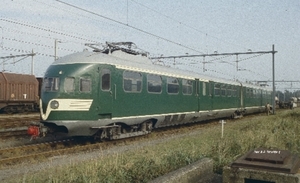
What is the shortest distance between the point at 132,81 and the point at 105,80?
4.75ft

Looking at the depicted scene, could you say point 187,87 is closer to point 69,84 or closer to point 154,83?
point 154,83

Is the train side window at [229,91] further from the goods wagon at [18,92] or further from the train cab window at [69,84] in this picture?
→ the goods wagon at [18,92]

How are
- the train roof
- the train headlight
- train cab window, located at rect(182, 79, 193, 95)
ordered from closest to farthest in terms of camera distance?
the train headlight
the train roof
train cab window, located at rect(182, 79, 193, 95)

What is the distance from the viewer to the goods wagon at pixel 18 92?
26647mm

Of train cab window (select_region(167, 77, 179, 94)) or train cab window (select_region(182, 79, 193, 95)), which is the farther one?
train cab window (select_region(182, 79, 193, 95))

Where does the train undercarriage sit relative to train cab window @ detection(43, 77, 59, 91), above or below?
below

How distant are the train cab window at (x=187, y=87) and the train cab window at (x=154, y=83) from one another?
2602 mm

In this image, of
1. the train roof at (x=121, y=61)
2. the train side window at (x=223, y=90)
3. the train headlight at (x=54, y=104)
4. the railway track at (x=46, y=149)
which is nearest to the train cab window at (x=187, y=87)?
the train roof at (x=121, y=61)

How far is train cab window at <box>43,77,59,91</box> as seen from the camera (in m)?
11.3

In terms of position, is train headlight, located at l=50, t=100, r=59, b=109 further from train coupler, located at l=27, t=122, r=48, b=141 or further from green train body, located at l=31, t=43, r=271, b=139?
train coupler, located at l=27, t=122, r=48, b=141

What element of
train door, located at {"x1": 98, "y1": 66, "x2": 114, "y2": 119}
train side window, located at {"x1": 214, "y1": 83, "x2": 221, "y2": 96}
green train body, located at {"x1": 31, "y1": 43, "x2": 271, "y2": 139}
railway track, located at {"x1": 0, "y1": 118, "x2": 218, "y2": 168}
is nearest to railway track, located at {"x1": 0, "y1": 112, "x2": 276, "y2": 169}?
railway track, located at {"x1": 0, "y1": 118, "x2": 218, "y2": 168}

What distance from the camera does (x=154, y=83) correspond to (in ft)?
47.1

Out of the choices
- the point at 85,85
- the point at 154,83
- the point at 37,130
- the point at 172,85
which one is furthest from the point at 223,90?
the point at 37,130

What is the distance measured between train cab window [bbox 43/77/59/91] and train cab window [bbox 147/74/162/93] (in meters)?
3.98
